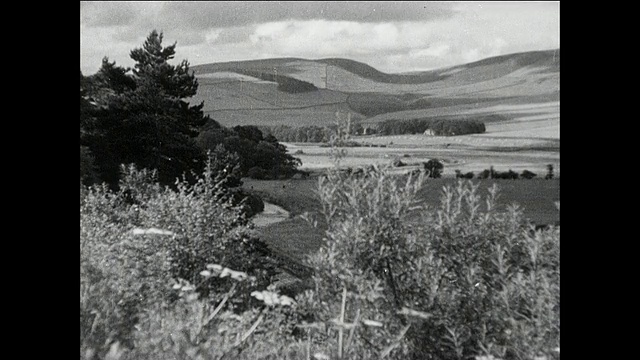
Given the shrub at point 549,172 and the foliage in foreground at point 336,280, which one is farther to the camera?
the shrub at point 549,172

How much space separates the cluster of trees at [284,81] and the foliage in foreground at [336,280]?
0.43 m

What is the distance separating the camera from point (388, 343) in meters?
3.21

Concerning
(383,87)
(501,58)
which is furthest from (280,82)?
(501,58)

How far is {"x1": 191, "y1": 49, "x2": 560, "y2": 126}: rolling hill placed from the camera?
3295 mm

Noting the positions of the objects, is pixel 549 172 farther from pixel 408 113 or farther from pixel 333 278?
pixel 333 278

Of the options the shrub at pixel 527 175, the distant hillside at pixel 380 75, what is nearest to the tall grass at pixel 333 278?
the shrub at pixel 527 175

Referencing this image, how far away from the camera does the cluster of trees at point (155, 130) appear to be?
3406mm

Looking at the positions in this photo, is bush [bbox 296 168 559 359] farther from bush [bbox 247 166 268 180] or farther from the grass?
bush [bbox 247 166 268 180]

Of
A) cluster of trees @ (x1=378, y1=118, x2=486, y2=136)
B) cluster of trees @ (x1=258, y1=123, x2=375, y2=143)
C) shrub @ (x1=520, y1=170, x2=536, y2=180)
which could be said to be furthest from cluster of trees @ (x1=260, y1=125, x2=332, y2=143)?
shrub @ (x1=520, y1=170, x2=536, y2=180)

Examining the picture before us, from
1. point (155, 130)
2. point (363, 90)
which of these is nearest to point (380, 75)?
point (363, 90)

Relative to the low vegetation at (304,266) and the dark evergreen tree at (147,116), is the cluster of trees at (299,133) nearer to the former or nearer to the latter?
the low vegetation at (304,266)

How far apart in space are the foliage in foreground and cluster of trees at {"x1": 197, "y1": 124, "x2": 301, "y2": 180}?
0.18 metres

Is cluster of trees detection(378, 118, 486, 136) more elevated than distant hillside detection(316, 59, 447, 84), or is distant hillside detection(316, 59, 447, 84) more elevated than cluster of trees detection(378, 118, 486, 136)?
distant hillside detection(316, 59, 447, 84)
